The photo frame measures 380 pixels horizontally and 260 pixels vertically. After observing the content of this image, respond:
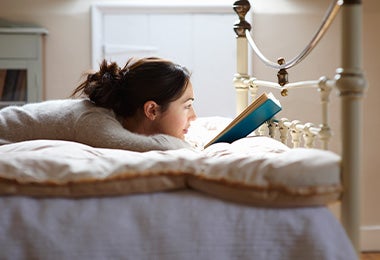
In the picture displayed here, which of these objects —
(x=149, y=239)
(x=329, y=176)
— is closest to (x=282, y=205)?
(x=329, y=176)

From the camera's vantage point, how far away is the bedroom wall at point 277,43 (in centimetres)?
363

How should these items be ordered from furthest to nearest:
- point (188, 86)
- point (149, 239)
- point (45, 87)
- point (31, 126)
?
1. point (45, 87)
2. point (188, 86)
3. point (31, 126)
4. point (149, 239)

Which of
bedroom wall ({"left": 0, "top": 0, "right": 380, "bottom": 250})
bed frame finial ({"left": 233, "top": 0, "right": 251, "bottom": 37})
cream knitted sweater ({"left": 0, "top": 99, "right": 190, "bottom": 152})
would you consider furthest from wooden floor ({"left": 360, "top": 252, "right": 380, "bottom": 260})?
cream knitted sweater ({"left": 0, "top": 99, "right": 190, "bottom": 152})

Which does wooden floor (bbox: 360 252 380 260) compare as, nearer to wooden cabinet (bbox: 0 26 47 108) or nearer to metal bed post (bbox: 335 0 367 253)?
wooden cabinet (bbox: 0 26 47 108)

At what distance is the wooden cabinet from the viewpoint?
351 centimetres

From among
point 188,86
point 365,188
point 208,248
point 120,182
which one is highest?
point 188,86

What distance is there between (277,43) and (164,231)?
2.72 meters

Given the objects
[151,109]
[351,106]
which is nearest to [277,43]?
[151,109]

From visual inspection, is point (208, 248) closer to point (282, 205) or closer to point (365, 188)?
point (282, 205)

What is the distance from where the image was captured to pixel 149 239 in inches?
44.5

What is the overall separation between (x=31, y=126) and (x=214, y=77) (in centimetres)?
210

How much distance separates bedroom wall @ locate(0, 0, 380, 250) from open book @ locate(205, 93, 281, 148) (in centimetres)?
175

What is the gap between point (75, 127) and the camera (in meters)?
1.75

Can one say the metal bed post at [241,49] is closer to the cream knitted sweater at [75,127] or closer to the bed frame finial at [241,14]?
the bed frame finial at [241,14]
